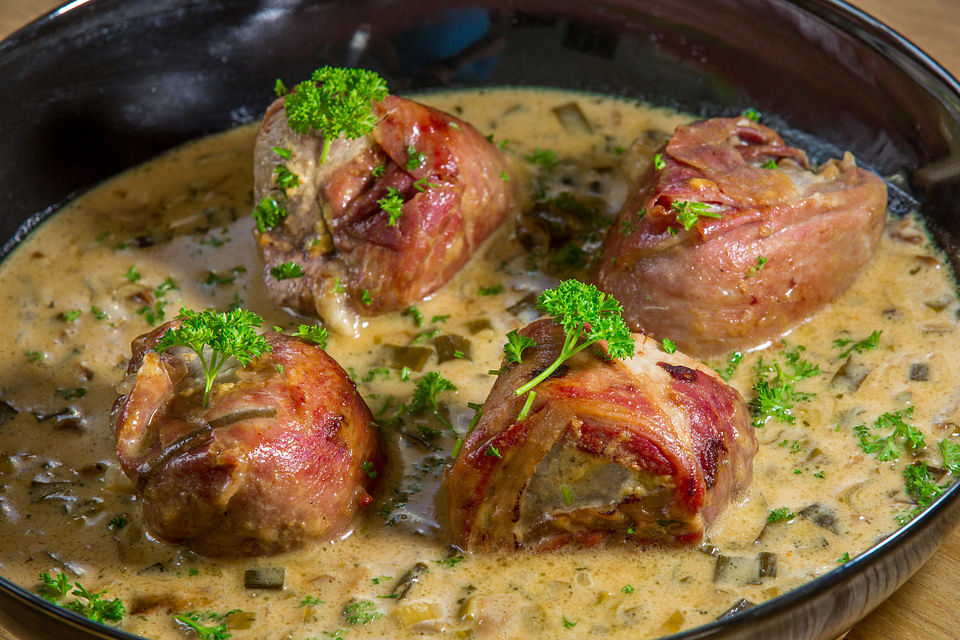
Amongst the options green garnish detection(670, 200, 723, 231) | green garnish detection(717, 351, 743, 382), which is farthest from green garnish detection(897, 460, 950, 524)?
green garnish detection(670, 200, 723, 231)

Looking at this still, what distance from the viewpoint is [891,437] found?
4004 millimetres

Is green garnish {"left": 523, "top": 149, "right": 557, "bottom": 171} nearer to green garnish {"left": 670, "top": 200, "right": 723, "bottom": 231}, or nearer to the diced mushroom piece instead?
green garnish {"left": 670, "top": 200, "right": 723, "bottom": 231}

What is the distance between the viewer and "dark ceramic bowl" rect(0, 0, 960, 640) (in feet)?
16.1

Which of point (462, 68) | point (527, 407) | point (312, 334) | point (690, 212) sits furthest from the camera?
point (462, 68)

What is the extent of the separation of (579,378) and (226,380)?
3.72 ft

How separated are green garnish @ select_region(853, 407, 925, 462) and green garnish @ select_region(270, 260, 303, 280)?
2.20 m

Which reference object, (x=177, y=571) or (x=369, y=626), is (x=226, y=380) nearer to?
(x=177, y=571)

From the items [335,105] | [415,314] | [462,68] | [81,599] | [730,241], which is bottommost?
[81,599]

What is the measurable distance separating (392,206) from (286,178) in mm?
445

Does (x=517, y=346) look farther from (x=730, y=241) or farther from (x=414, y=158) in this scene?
(x=414, y=158)

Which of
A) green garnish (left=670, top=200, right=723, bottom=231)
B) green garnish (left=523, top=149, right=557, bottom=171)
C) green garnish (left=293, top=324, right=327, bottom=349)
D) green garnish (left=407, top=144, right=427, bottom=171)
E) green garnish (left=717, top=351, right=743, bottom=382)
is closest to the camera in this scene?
green garnish (left=293, top=324, right=327, bottom=349)

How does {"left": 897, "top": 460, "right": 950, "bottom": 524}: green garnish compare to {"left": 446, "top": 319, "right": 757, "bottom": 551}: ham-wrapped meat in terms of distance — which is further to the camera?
{"left": 897, "top": 460, "right": 950, "bottom": 524}: green garnish

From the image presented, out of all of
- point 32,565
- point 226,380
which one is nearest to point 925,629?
point 226,380

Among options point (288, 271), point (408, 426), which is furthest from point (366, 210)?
point (408, 426)
